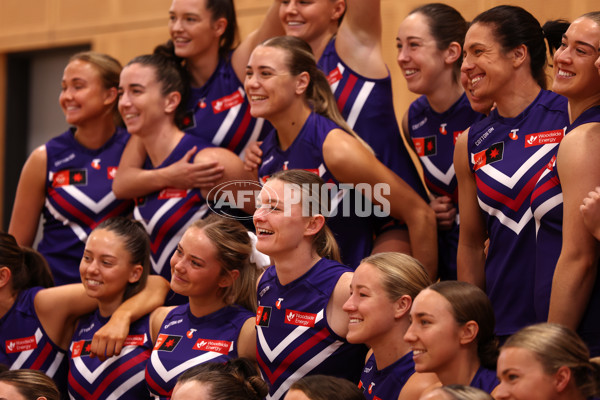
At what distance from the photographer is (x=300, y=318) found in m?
2.47

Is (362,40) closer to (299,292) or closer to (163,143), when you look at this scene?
(163,143)

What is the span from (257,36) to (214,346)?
1.27 metres

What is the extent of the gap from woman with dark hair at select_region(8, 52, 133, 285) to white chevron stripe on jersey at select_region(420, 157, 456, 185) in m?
1.19

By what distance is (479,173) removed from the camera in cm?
241

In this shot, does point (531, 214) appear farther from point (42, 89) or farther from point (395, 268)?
point (42, 89)

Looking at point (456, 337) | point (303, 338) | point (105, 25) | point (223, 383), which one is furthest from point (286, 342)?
point (105, 25)

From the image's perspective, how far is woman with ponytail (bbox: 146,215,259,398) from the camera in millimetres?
2678

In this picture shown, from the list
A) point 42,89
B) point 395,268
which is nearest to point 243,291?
point 395,268

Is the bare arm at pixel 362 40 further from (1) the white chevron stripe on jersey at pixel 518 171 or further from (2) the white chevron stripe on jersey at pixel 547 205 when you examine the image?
(2) the white chevron stripe on jersey at pixel 547 205

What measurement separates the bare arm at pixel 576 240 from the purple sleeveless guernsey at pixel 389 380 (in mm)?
395

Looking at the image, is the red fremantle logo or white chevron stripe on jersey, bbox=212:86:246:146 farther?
white chevron stripe on jersey, bbox=212:86:246:146

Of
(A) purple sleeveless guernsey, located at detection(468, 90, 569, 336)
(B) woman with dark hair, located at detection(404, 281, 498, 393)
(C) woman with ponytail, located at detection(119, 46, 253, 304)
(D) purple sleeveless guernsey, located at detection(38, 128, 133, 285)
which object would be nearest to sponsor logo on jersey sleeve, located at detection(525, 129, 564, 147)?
(A) purple sleeveless guernsey, located at detection(468, 90, 569, 336)

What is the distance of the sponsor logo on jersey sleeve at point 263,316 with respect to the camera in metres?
2.53

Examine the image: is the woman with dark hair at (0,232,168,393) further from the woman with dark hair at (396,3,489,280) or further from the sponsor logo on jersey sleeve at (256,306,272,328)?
the woman with dark hair at (396,3,489,280)
